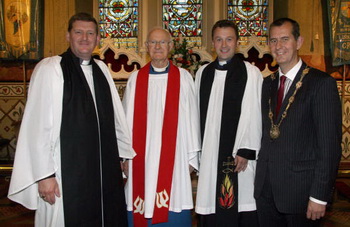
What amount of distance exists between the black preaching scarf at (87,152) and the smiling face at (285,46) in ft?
4.29

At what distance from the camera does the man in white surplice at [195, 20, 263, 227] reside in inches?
121

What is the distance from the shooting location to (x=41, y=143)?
2.43m

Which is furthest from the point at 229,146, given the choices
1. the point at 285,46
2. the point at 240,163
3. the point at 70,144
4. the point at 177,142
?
the point at 70,144

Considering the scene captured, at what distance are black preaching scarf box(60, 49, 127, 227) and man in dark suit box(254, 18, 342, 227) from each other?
1099mm

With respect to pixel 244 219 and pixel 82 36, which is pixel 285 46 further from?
pixel 244 219

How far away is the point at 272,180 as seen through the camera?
242cm

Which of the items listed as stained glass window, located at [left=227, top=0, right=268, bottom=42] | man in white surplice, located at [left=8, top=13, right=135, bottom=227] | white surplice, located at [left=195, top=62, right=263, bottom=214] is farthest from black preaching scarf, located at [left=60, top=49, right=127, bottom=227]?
stained glass window, located at [left=227, top=0, right=268, bottom=42]

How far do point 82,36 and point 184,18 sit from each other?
5713mm

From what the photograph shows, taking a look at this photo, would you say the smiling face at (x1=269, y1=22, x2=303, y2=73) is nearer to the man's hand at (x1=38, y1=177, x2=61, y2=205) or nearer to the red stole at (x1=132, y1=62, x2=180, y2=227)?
the red stole at (x1=132, y1=62, x2=180, y2=227)

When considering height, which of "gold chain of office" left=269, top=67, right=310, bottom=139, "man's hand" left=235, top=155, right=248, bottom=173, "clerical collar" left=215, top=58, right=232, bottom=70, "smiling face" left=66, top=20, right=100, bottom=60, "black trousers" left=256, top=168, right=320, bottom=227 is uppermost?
"smiling face" left=66, top=20, right=100, bottom=60

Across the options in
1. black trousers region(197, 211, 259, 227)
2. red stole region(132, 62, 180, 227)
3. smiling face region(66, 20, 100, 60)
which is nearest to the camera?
smiling face region(66, 20, 100, 60)

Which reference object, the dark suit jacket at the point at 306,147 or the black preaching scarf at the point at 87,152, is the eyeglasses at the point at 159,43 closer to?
the black preaching scarf at the point at 87,152

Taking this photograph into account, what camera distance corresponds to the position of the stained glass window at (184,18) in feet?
26.4

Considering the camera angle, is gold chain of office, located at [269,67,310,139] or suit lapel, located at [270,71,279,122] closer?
gold chain of office, located at [269,67,310,139]
